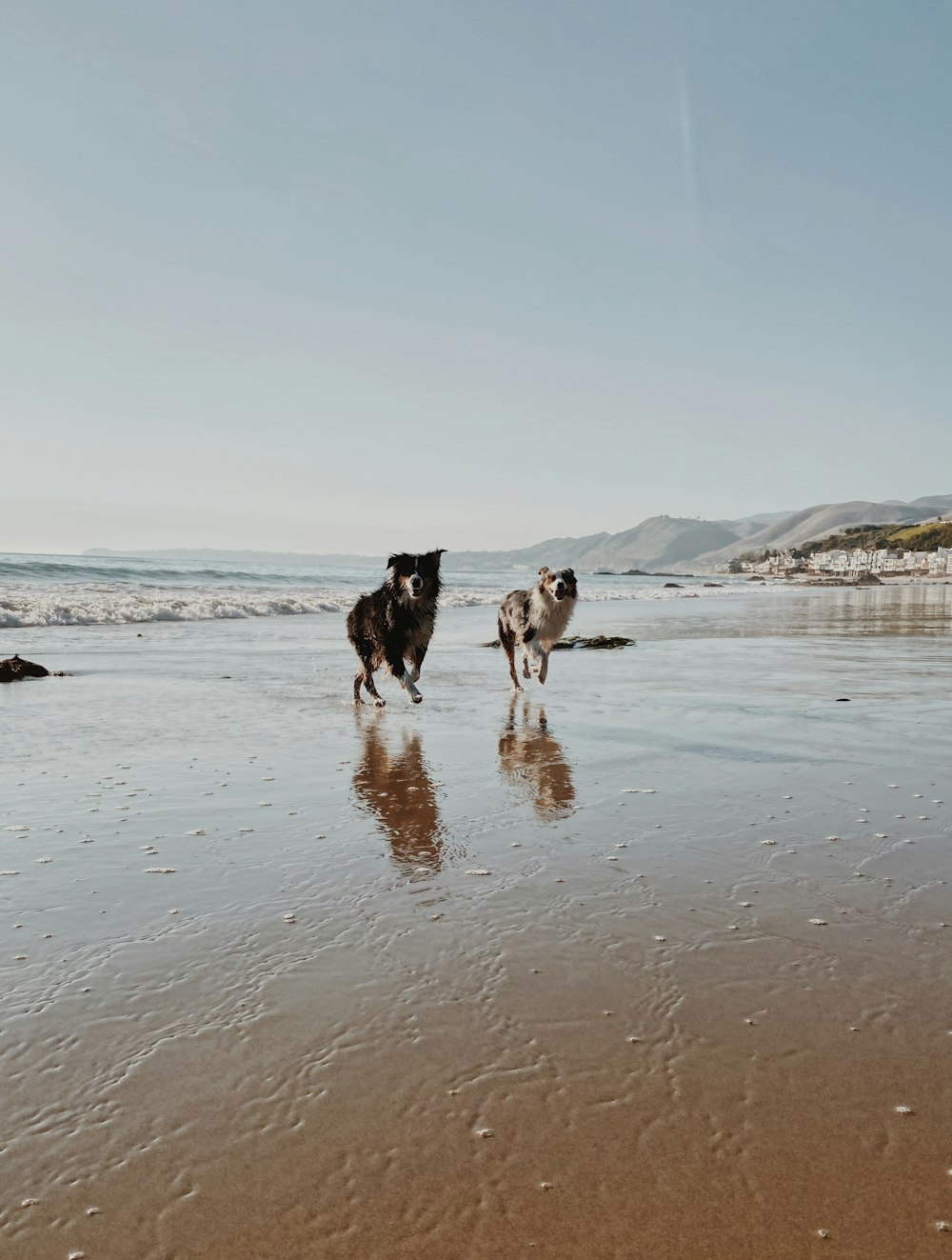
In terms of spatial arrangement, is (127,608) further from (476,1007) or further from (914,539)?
(914,539)

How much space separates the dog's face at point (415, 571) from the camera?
984 centimetres

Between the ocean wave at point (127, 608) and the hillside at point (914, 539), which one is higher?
the hillside at point (914, 539)

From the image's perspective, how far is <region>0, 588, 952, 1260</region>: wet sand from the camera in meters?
1.94

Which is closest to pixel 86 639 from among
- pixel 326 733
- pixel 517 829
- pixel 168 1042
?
pixel 326 733

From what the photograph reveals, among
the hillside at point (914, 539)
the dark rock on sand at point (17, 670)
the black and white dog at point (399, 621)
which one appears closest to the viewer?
the black and white dog at point (399, 621)

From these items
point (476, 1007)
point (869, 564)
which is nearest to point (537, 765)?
point (476, 1007)

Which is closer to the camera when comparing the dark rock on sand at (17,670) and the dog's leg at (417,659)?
the dog's leg at (417,659)

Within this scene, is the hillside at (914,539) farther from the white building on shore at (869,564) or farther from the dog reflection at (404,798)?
the dog reflection at (404,798)

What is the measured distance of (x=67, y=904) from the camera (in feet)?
12.1

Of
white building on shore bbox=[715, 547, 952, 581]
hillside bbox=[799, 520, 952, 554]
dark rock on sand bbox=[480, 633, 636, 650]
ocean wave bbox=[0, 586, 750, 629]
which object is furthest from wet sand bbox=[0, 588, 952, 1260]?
hillside bbox=[799, 520, 952, 554]

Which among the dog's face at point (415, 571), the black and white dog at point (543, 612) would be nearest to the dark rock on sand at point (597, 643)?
the black and white dog at point (543, 612)

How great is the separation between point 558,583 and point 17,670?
23.3 ft

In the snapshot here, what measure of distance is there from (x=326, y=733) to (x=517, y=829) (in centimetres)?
350

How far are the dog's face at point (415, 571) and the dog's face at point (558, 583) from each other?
5.91 ft
